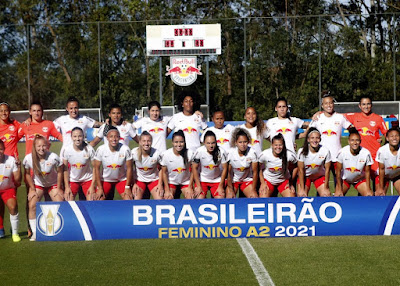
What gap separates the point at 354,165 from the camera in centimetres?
923

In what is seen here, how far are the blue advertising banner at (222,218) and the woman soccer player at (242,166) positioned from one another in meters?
0.82

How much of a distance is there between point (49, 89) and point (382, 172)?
33862mm

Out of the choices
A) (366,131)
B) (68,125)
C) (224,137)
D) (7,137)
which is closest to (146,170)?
(224,137)

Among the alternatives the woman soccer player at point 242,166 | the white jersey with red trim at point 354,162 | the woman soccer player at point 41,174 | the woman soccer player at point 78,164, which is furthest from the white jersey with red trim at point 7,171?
the white jersey with red trim at point 354,162

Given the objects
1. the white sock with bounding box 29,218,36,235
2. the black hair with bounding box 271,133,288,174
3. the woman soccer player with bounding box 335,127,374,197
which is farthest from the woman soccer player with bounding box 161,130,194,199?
the woman soccer player with bounding box 335,127,374,197

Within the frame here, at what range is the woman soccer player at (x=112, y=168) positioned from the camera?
8961 mm

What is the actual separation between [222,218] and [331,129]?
2.68 meters

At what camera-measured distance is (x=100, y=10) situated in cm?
4241

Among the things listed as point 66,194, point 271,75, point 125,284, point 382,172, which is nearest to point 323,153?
point 382,172

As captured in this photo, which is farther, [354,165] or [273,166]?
[354,165]

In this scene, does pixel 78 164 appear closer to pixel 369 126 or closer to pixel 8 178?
pixel 8 178

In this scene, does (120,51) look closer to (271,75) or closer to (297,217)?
(271,75)

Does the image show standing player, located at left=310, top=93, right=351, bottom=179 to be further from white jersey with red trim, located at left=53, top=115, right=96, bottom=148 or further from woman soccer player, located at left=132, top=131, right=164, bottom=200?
white jersey with red trim, located at left=53, top=115, right=96, bottom=148

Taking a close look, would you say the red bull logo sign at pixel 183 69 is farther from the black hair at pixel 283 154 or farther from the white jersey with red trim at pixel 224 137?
the black hair at pixel 283 154
